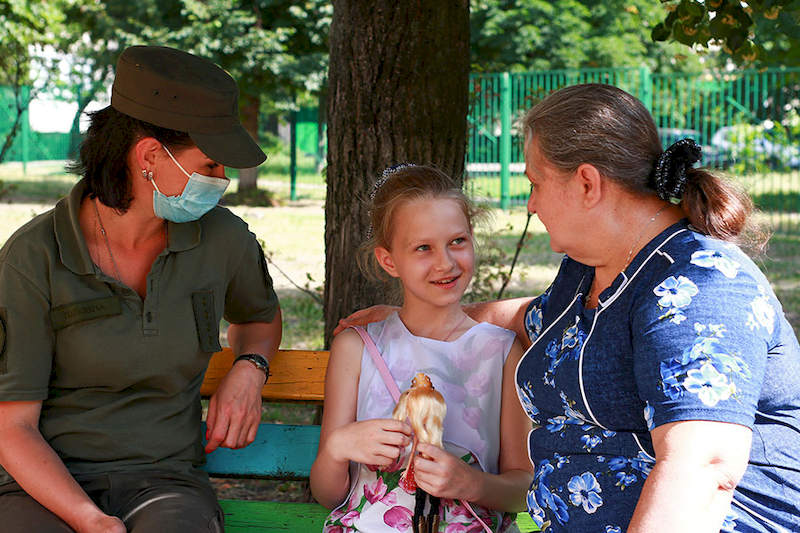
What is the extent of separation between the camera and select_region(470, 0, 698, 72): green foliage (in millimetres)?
23703

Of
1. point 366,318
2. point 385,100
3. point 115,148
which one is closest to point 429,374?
point 366,318

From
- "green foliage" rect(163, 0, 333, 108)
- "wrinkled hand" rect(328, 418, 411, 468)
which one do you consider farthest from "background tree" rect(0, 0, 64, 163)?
"wrinkled hand" rect(328, 418, 411, 468)

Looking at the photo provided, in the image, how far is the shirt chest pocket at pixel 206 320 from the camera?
2.73 metres

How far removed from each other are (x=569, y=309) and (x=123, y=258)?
133cm

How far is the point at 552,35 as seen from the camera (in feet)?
79.9

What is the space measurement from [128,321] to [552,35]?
76.0 ft

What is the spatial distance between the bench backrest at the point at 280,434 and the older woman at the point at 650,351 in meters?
1.05

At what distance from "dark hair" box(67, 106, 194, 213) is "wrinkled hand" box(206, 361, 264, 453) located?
2.06 feet

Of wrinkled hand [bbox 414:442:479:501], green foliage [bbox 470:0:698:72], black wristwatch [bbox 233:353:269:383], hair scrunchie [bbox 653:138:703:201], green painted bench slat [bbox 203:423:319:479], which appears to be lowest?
green painted bench slat [bbox 203:423:319:479]

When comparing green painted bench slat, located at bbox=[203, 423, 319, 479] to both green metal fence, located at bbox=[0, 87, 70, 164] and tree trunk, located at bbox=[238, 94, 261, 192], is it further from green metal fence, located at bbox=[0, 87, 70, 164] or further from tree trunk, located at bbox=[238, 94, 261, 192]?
green metal fence, located at bbox=[0, 87, 70, 164]

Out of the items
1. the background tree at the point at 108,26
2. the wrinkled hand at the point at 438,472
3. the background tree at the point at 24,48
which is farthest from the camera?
the background tree at the point at 108,26

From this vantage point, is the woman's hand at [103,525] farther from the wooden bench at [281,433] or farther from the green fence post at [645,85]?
the green fence post at [645,85]

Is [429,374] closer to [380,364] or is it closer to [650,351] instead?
[380,364]

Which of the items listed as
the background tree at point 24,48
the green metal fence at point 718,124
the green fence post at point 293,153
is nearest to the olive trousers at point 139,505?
A: the background tree at point 24,48
